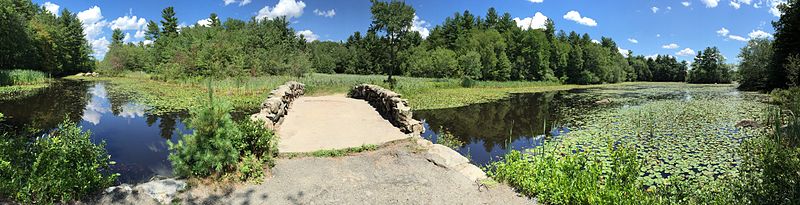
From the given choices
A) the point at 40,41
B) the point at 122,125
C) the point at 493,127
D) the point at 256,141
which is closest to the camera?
the point at 256,141

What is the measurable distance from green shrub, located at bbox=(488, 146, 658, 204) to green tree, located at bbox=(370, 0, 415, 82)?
2556 cm

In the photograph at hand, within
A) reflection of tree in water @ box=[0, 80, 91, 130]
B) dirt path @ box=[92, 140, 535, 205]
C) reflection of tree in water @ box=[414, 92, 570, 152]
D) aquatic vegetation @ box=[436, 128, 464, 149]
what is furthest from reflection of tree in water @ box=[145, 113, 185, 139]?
reflection of tree in water @ box=[414, 92, 570, 152]

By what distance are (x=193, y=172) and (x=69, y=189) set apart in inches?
56.1

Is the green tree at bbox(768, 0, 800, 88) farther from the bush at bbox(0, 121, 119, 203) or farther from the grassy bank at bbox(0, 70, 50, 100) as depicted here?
the grassy bank at bbox(0, 70, 50, 100)

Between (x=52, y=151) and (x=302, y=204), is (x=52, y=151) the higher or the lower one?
the higher one

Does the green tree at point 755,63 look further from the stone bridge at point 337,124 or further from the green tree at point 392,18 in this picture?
the stone bridge at point 337,124

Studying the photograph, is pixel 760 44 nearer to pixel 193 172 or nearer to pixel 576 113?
pixel 576 113

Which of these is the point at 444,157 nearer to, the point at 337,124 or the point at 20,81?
the point at 337,124

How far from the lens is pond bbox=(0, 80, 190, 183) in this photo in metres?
8.13

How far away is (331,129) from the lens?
1077cm

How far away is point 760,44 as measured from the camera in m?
45.7

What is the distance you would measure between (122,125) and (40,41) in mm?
42625

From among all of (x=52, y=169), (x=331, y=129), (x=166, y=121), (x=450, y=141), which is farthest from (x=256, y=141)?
(x=166, y=121)

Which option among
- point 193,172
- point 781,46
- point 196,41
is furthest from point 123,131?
point 781,46
